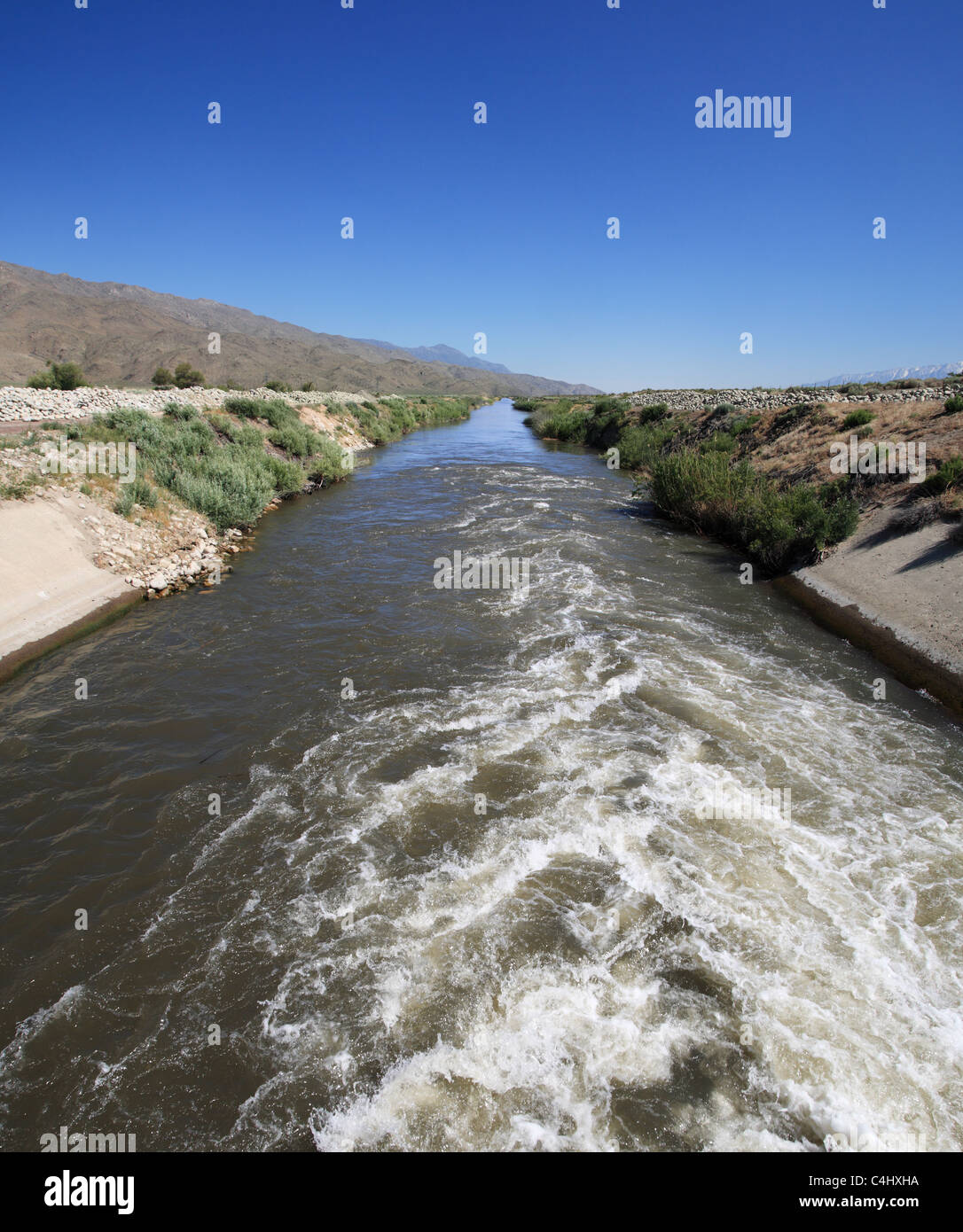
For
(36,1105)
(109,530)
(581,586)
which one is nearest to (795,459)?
(581,586)

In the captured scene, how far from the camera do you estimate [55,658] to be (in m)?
9.75

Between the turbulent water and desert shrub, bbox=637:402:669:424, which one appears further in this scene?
desert shrub, bbox=637:402:669:424

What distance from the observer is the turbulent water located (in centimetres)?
385

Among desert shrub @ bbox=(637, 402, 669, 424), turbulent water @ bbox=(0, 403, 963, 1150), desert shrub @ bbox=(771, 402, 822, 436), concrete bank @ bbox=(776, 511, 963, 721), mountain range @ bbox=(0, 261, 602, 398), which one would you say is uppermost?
mountain range @ bbox=(0, 261, 602, 398)

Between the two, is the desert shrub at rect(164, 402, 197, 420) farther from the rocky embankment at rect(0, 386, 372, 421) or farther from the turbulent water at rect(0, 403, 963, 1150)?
the turbulent water at rect(0, 403, 963, 1150)

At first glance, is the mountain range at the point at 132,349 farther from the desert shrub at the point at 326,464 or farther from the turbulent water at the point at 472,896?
the turbulent water at the point at 472,896

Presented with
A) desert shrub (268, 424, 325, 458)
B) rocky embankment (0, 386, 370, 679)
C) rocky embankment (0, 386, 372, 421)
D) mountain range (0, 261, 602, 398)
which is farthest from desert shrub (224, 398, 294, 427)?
mountain range (0, 261, 602, 398)

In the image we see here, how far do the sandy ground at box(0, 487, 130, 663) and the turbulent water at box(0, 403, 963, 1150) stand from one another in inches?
29.3

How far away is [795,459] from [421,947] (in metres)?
21.6

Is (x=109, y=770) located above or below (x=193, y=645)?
below

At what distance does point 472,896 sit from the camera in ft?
17.7

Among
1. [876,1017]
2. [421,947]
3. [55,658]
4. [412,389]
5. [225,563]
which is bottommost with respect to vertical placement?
[876,1017]

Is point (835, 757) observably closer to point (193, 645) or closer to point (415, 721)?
point (415, 721)

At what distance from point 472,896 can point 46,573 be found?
10.9m
